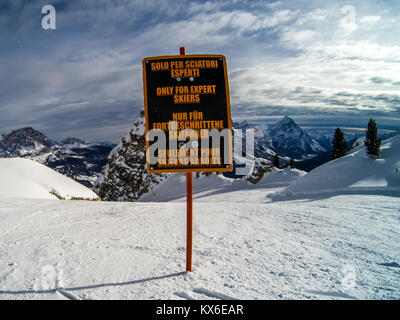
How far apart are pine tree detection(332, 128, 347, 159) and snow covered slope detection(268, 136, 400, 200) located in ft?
44.2

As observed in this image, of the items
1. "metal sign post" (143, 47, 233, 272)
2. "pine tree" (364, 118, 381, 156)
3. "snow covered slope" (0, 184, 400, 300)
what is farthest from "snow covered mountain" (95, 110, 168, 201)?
"metal sign post" (143, 47, 233, 272)

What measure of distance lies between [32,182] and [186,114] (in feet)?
54.1

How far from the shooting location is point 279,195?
15367 mm

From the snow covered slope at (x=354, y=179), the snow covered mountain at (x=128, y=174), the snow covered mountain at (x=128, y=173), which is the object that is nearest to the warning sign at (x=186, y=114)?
the snow covered slope at (x=354, y=179)

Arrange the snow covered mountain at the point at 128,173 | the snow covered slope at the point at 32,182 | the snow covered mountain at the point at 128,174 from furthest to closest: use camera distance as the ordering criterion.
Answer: the snow covered mountain at the point at 128,173, the snow covered mountain at the point at 128,174, the snow covered slope at the point at 32,182

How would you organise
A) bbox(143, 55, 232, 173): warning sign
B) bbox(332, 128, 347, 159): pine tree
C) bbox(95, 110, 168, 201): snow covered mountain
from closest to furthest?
1. bbox(143, 55, 232, 173): warning sign
2. bbox(332, 128, 347, 159): pine tree
3. bbox(95, 110, 168, 201): snow covered mountain

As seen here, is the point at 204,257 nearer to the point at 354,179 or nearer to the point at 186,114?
the point at 186,114

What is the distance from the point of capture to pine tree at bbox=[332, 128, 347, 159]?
36269 mm

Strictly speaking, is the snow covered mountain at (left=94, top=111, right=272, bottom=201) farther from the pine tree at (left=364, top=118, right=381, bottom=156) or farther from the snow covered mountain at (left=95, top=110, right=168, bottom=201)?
the pine tree at (left=364, top=118, right=381, bottom=156)

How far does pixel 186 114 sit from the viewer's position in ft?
10.9

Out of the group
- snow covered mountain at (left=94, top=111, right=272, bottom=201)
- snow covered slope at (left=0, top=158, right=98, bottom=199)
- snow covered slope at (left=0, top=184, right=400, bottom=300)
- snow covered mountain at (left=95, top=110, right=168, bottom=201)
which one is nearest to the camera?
snow covered slope at (left=0, top=184, right=400, bottom=300)

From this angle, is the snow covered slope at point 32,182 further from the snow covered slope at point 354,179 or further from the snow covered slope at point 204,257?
the snow covered slope at point 354,179

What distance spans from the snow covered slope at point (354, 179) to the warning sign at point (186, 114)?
1271 centimetres

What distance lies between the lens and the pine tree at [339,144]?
3627 centimetres
